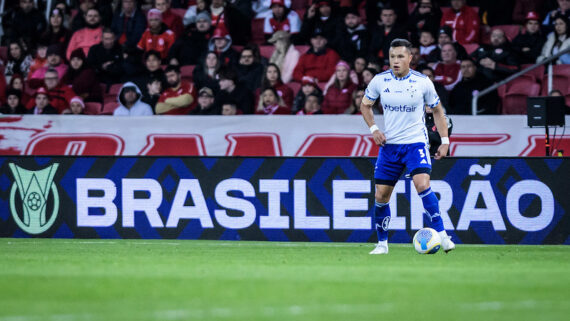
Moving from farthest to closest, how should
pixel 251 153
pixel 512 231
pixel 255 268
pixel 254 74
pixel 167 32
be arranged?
pixel 167 32 < pixel 254 74 < pixel 251 153 < pixel 512 231 < pixel 255 268

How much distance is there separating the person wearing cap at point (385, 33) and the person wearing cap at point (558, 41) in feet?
7.37

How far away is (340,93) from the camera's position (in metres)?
17.0

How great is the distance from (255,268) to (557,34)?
957cm

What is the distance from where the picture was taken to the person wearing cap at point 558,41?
55.7ft

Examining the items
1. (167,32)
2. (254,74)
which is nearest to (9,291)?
(254,74)

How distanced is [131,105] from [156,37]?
2.03 metres

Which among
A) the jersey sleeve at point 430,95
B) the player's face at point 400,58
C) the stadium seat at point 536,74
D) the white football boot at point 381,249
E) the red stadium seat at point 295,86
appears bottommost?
the red stadium seat at point 295,86

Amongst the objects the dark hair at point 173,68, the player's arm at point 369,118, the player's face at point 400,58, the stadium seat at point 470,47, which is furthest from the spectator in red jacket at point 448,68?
the player's face at point 400,58

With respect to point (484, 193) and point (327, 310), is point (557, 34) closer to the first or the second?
point (484, 193)

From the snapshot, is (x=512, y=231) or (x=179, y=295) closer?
(x=179, y=295)

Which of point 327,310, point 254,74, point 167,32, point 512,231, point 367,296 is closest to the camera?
point 327,310

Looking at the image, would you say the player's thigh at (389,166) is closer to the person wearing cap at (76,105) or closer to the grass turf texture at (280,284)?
the grass turf texture at (280,284)

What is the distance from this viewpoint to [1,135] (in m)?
16.9

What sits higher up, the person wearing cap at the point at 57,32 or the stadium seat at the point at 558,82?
the person wearing cap at the point at 57,32
